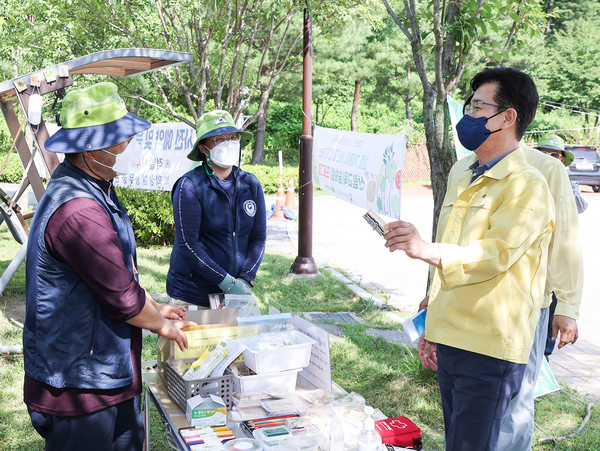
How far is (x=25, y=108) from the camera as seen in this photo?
16.5ft

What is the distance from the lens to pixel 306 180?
8203 mm

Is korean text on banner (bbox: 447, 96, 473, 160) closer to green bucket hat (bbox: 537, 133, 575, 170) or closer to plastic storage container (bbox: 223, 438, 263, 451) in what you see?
green bucket hat (bbox: 537, 133, 575, 170)

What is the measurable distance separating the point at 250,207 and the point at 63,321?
6.06 ft

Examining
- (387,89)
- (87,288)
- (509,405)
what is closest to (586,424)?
(509,405)

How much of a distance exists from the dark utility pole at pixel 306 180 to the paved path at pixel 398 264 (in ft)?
2.65

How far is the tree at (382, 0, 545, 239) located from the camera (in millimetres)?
4164

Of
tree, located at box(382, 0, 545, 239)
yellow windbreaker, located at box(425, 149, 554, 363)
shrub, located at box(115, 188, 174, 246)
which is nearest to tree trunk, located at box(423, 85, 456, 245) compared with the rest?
tree, located at box(382, 0, 545, 239)

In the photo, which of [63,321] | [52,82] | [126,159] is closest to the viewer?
[63,321]

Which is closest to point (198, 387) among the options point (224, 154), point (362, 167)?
point (224, 154)

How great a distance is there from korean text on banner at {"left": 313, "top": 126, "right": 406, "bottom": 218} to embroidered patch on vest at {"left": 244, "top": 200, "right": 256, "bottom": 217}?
1.96 meters

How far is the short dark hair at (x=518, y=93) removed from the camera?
237 cm

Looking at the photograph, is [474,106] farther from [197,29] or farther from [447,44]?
[197,29]

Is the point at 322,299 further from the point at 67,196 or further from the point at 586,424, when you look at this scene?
the point at 67,196

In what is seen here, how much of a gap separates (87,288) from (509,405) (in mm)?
1712
